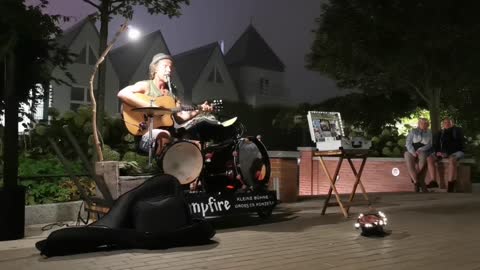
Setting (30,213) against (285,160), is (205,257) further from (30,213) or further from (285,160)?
(285,160)

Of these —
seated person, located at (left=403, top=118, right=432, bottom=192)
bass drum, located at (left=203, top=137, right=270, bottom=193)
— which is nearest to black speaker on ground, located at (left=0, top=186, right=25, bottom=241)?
bass drum, located at (left=203, top=137, right=270, bottom=193)

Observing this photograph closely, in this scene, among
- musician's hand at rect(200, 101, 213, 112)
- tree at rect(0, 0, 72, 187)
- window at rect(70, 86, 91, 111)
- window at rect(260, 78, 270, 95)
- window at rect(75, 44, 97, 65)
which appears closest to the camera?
tree at rect(0, 0, 72, 187)

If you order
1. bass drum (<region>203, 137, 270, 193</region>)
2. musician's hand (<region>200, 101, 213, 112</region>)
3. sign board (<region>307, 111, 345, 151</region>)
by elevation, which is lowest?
bass drum (<region>203, 137, 270, 193</region>)

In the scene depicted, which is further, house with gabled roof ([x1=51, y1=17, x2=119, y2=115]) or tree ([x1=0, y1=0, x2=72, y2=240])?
house with gabled roof ([x1=51, y1=17, x2=119, y2=115])

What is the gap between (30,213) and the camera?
25.1 feet

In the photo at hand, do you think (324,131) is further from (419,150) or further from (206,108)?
(419,150)

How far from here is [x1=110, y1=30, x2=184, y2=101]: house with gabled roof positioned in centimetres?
3259

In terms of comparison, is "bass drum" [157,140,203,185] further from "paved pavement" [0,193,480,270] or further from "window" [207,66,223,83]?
"window" [207,66,223,83]

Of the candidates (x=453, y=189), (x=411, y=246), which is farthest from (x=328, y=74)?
(x=411, y=246)

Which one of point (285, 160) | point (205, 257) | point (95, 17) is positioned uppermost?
point (95, 17)

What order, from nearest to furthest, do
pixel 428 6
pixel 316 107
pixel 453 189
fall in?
pixel 453 189 → pixel 428 6 → pixel 316 107

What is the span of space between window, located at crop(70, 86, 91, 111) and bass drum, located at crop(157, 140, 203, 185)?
2281cm

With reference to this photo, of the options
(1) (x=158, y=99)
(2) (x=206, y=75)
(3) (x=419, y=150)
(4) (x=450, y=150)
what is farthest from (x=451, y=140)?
(2) (x=206, y=75)

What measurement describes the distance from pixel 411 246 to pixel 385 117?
13.8 metres
